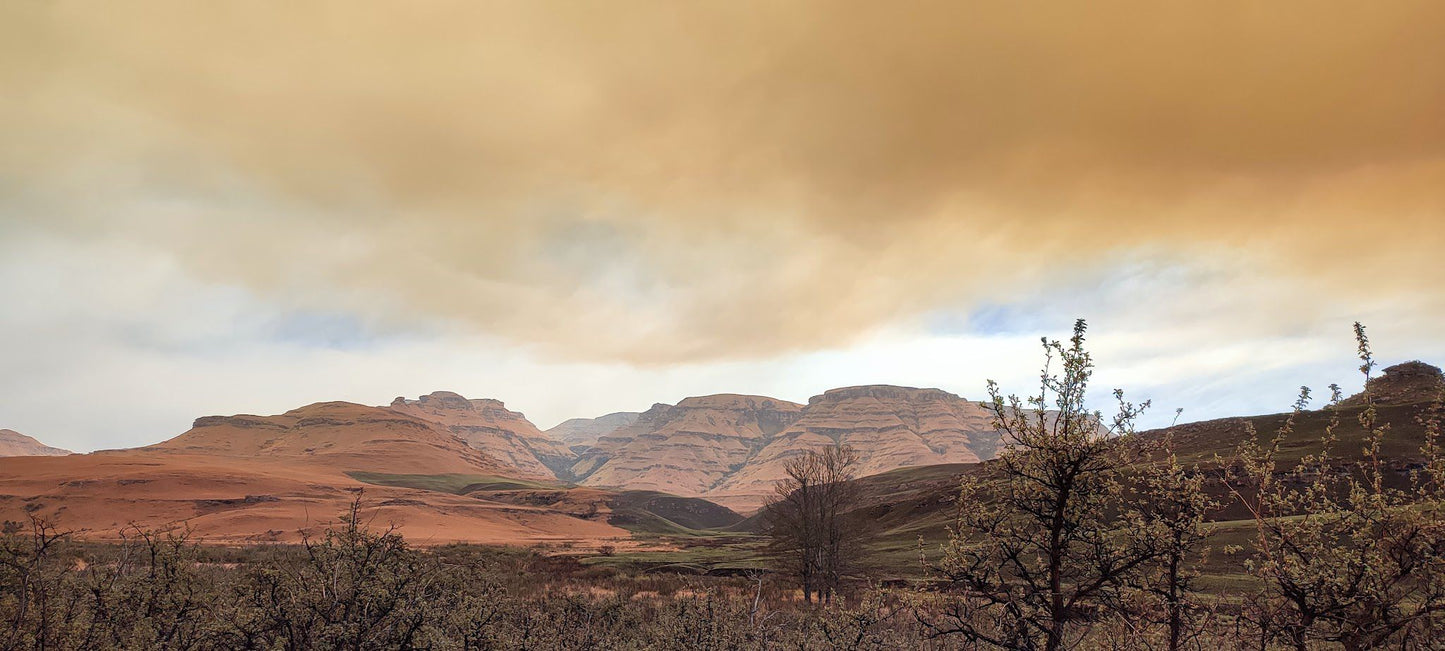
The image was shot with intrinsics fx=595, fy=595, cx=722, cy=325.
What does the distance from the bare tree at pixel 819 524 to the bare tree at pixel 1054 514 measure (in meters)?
22.5

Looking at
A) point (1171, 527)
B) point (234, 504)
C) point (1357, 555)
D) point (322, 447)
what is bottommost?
point (234, 504)

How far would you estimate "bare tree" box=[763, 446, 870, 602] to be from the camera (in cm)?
2848

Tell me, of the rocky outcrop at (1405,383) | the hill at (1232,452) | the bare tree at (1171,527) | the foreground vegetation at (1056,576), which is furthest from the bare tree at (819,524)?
the rocky outcrop at (1405,383)

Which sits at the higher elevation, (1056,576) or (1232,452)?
(1232,452)

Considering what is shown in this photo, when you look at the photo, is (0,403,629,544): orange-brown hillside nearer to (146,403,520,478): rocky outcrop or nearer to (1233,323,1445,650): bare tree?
(146,403,520,478): rocky outcrop

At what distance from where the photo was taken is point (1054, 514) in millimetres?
6074

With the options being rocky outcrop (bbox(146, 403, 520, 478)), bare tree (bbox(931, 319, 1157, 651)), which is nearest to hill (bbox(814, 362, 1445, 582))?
bare tree (bbox(931, 319, 1157, 651))

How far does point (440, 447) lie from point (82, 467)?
10175 centimetres

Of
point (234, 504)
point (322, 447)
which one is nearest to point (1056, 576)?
point (234, 504)

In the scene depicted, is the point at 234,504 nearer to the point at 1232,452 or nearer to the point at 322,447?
the point at 322,447

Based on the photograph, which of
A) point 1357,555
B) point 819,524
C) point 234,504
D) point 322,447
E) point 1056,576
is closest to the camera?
point 1056,576

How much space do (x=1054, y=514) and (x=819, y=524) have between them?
24.1 m

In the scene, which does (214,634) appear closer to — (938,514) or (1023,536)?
(1023,536)

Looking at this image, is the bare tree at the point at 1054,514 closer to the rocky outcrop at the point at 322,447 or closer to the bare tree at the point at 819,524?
the bare tree at the point at 819,524
